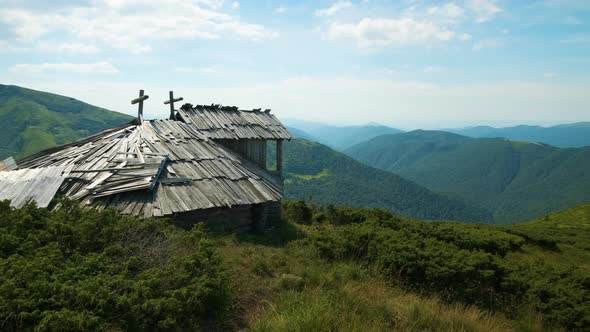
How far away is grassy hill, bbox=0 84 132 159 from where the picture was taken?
4412 inches

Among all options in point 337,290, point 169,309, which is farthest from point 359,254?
point 169,309

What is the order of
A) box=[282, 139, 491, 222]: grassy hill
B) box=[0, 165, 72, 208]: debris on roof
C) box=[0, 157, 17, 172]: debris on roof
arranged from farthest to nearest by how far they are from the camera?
box=[282, 139, 491, 222]: grassy hill, box=[0, 157, 17, 172]: debris on roof, box=[0, 165, 72, 208]: debris on roof

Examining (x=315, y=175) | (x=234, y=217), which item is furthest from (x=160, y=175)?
(x=315, y=175)

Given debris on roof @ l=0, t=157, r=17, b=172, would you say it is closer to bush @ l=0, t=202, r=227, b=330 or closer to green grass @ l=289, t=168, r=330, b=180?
bush @ l=0, t=202, r=227, b=330

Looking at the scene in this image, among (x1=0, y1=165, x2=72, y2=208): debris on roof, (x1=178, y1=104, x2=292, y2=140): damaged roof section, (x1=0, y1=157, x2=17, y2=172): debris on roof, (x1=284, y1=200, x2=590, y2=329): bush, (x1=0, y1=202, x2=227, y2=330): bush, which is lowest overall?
(x1=284, y1=200, x2=590, y2=329): bush

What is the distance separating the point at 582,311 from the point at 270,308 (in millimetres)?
6439

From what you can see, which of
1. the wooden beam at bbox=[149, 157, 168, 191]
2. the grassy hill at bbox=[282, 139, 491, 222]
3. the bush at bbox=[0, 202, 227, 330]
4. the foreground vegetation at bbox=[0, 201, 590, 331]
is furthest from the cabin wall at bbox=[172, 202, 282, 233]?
the grassy hill at bbox=[282, 139, 491, 222]

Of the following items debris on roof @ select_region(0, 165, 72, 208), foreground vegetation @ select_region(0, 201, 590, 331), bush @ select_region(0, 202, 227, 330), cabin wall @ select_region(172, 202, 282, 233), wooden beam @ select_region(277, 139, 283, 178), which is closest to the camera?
bush @ select_region(0, 202, 227, 330)

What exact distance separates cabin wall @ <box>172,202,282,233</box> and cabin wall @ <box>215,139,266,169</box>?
130 inches

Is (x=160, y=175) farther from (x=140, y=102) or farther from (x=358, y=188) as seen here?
(x=358, y=188)

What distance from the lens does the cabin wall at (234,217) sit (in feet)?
40.0

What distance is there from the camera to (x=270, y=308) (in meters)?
6.68

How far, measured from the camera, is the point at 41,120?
128000 millimetres

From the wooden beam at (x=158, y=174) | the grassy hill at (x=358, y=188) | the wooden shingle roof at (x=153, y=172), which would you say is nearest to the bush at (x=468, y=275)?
the wooden shingle roof at (x=153, y=172)
